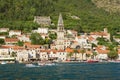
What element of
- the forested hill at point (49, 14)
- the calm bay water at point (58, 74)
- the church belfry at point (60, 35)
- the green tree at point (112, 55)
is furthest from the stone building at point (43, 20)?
the calm bay water at point (58, 74)

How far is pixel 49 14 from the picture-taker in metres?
156

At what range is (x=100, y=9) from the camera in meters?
187

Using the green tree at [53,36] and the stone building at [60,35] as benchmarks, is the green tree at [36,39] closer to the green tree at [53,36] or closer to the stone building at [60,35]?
the stone building at [60,35]

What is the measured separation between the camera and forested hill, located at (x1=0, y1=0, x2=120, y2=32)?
140500 millimetres

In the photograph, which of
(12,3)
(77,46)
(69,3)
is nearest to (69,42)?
(77,46)

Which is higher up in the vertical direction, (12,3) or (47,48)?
(12,3)

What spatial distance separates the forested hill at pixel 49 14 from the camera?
140m

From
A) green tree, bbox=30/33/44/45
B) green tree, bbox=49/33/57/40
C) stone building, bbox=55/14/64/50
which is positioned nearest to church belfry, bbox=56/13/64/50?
stone building, bbox=55/14/64/50

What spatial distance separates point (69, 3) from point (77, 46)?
54.8 meters

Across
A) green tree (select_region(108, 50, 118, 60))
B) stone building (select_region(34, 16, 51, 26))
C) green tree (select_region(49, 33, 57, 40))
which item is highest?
stone building (select_region(34, 16, 51, 26))

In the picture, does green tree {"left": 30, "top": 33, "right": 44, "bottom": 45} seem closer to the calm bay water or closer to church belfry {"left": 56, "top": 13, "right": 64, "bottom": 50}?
church belfry {"left": 56, "top": 13, "right": 64, "bottom": 50}

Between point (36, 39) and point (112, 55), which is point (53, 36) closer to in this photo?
point (36, 39)

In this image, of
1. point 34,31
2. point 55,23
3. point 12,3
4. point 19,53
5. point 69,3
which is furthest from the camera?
point 69,3

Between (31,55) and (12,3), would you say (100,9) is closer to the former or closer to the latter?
(12,3)
